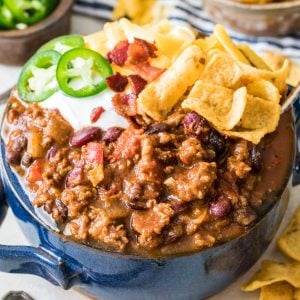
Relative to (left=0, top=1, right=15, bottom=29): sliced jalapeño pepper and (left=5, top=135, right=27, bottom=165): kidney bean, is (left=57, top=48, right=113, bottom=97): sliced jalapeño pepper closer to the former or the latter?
(left=5, top=135, right=27, bottom=165): kidney bean

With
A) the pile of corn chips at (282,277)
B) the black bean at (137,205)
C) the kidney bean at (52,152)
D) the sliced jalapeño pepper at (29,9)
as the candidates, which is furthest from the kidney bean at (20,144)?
the sliced jalapeño pepper at (29,9)

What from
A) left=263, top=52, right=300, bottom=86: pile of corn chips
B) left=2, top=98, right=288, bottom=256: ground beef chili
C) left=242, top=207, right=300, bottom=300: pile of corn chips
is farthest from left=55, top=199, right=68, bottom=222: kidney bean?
left=263, top=52, right=300, bottom=86: pile of corn chips

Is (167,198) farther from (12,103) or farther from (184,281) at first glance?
(12,103)

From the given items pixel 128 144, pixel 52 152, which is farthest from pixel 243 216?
pixel 52 152

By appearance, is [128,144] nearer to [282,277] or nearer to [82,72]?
[82,72]

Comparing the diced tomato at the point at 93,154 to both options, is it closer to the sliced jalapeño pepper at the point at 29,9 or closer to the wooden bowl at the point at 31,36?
the wooden bowl at the point at 31,36

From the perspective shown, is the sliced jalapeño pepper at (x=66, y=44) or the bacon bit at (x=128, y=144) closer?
the bacon bit at (x=128, y=144)

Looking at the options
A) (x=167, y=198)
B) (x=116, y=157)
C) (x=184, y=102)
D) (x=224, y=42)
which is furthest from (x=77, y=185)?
(x=224, y=42)
